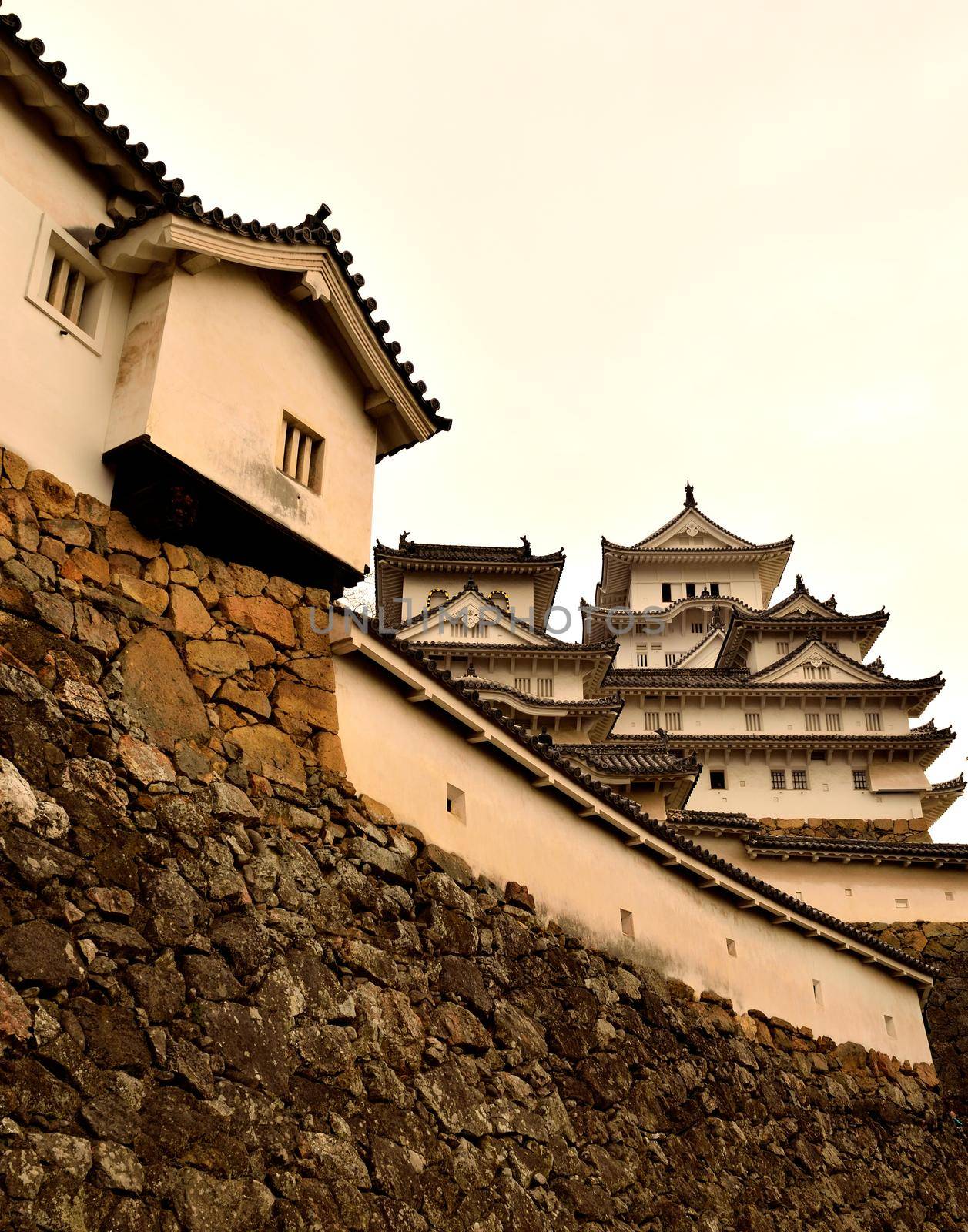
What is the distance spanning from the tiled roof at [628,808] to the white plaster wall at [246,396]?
1350 mm

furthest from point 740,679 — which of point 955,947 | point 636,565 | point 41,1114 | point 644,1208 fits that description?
point 41,1114

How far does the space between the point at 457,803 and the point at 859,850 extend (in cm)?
1467

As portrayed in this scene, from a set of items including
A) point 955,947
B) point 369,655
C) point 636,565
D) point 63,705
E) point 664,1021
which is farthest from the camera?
point 636,565

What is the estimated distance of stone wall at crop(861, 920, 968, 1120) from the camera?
20.9m

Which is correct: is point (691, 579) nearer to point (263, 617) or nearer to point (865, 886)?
point (865, 886)

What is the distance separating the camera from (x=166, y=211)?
835cm

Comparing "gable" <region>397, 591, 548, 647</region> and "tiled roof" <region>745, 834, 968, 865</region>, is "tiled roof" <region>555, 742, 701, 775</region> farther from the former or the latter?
"gable" <region>397, 591, 548, 647</region>

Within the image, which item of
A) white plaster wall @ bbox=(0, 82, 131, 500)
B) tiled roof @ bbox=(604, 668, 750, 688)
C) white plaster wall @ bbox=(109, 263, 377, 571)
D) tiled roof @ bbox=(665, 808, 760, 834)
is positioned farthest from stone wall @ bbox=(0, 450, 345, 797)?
tiled roof @ bbox=(604, 668, 750, 688)

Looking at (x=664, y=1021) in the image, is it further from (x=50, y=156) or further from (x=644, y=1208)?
(x=50, y=156)

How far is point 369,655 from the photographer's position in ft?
31.4

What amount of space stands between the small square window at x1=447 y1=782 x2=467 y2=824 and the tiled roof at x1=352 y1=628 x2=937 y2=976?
0.84 metres

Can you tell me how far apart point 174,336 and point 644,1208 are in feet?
28.4

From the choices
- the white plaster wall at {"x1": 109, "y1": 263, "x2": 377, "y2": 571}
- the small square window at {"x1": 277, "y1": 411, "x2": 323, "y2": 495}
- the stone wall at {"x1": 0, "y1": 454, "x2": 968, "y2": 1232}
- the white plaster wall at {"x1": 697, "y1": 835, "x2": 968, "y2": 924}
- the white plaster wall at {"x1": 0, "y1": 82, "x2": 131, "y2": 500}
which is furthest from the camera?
the white plaster wall at {"x1": 697, "y1": 835, "x2": 968, "y2": 924}

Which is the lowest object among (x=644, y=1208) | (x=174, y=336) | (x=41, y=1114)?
(x=644, y=1208)
